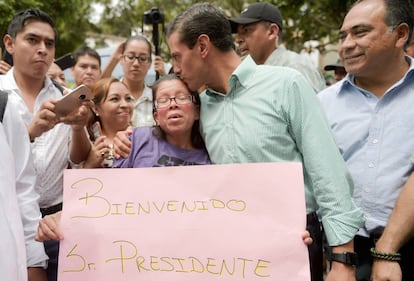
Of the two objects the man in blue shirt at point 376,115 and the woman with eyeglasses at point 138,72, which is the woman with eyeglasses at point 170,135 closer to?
the man in blue shirt at point 376,115

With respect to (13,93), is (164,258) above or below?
below

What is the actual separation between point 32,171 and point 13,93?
Answer: 947mm

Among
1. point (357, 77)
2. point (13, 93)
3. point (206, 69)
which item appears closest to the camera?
point (206, 69)

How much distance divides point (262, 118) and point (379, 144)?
579 mm

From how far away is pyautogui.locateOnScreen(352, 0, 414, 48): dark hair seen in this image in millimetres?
2346

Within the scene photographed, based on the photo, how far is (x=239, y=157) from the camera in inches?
83.9

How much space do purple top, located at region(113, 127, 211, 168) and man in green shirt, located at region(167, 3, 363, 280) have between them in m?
0.10

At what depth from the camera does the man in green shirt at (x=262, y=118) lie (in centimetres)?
196

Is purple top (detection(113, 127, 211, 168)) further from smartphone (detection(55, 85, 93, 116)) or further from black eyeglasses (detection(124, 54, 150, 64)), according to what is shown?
black eyeglasses (detection(124, 54, 150, 64))

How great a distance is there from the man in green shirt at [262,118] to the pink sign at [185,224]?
13 centimetres

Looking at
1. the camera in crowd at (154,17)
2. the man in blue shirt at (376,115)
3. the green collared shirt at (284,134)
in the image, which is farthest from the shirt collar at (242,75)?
the camera in crowd at (154,17)

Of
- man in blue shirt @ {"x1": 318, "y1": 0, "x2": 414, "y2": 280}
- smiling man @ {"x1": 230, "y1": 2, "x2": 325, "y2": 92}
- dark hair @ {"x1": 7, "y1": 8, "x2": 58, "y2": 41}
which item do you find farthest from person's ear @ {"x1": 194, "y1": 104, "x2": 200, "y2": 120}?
smiling man @ {"x1": 230, "y1": 2, "x2": 325, "y2": 92}

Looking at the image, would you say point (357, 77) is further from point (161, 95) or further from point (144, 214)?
point (144, 214)

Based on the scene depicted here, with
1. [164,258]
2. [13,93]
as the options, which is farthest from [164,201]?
[13,93]
